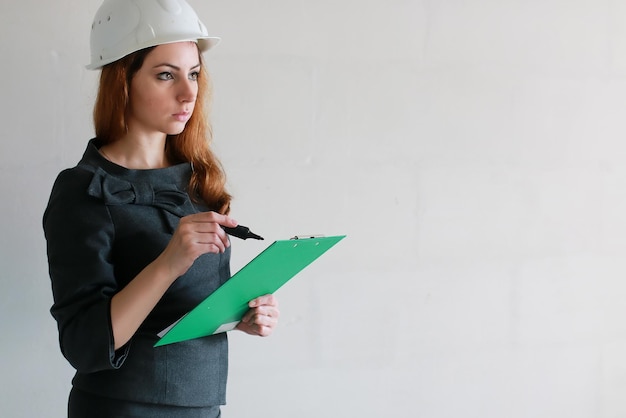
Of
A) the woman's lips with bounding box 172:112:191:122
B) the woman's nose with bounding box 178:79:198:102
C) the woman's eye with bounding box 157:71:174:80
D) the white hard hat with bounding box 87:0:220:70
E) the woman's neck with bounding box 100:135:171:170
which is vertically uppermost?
the white hard hat with bounding box 87:0:220:70

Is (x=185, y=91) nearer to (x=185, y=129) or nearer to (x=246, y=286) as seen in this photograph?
(x=185, y=129)

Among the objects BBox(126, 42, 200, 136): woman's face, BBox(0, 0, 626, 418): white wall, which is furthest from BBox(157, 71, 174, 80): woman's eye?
BBox(0, 0, 626, 418): white wall

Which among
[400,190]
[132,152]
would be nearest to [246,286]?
[132,152]

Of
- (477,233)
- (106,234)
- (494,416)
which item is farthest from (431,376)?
(106,234)

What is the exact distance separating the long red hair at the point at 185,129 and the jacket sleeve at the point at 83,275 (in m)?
0.15

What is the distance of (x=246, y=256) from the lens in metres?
1.95

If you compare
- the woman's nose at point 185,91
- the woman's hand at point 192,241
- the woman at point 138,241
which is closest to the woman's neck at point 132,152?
the woman at point 138,241

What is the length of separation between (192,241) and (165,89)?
0.33 meters

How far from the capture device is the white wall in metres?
1.80

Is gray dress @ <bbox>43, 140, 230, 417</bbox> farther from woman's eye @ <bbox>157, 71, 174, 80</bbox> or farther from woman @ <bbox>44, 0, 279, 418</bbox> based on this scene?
woman's eye @ <bbox>157, 71, 174, 80</bbox>

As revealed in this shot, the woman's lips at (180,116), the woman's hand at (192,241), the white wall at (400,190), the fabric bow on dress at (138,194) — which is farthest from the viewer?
the white wall at (400,190)

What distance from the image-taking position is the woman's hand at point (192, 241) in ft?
4.16

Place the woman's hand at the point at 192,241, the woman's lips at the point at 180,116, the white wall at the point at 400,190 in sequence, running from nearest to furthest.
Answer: the woman's hand at the point at 192,241, the woman's lips at the point at 180,116, the white wall at the point at 400,190

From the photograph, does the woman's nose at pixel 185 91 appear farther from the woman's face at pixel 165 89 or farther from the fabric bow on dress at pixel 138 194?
→ the fabric bow on dress at pixel 138 194
